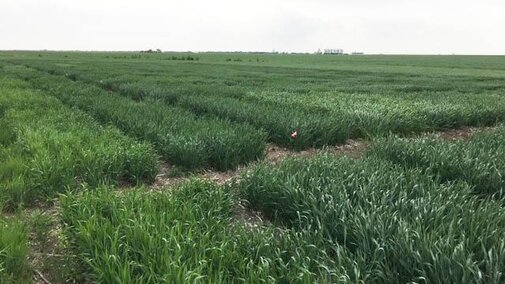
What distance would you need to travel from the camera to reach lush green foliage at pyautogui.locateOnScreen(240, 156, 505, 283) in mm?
2863

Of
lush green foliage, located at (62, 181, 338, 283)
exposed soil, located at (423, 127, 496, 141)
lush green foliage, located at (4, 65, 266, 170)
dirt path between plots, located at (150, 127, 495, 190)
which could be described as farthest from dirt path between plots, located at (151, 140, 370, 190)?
exposed soil, located at (423, 127, 496, 141)

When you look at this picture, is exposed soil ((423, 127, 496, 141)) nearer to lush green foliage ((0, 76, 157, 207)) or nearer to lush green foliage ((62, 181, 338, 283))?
lush green foliage ((0, 76, 157, 207))

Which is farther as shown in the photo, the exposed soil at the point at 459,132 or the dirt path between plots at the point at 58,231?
the exposed soil at the point at 459,132

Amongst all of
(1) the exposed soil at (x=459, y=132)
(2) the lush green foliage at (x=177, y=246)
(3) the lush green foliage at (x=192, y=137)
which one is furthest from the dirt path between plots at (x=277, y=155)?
(2) the lush green foliage at (x=177, y=246)

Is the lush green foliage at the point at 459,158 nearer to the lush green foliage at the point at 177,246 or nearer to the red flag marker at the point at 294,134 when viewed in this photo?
the red flag marker at the point at 294,134

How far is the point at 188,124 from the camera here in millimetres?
8523

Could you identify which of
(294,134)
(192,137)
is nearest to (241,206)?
(192,137)

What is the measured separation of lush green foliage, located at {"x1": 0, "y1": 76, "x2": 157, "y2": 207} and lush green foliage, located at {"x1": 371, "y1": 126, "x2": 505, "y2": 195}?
4041mm

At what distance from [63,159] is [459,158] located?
587cm

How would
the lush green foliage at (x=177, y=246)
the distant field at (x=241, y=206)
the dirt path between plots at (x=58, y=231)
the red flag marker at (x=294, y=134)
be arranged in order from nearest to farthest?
the lush green foliage at (x=177, y=246)
the distant field at (x=241, y=206)
the dirt path between plots at (x=58, y=231)
the red flag marker at (x=294, y=134)

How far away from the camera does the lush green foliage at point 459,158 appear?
5.39 meters

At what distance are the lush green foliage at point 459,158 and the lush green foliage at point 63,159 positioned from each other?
13.3ft

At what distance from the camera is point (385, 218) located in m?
3.50

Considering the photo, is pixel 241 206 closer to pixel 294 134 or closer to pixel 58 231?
pixel 58 231
